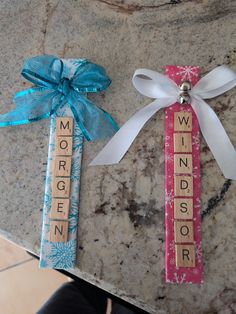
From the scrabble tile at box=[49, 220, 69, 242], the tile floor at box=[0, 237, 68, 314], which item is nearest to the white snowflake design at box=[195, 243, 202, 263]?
the scrabble tile at box=[49, 220, 69, 242]

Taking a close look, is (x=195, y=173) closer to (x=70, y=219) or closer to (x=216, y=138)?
(x=216, y=138)

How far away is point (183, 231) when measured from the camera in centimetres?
55

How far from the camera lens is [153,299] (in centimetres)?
54

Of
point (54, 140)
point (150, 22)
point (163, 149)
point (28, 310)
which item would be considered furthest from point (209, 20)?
point (28, 310)

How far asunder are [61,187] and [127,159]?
5.0 inches

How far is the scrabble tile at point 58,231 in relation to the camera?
22.3 inches

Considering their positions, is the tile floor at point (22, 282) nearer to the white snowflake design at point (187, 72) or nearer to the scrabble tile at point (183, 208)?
the scrabble tile at point (183, 208)

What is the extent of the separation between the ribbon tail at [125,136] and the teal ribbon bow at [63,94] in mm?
22

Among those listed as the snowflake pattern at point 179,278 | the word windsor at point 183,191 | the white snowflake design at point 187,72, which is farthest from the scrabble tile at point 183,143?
the snowflake pattern at point 179,278

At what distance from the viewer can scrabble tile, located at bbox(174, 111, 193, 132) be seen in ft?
1.95

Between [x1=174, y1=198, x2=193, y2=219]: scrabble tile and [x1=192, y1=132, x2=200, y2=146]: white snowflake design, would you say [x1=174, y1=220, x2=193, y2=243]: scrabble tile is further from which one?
[x1=192, y1=132, x2=200, y2=146]: white snowflake design

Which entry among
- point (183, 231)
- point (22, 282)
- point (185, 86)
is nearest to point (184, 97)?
point (185, 86)

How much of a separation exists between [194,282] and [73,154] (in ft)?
0.98

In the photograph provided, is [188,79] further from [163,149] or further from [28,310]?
[28,310]
